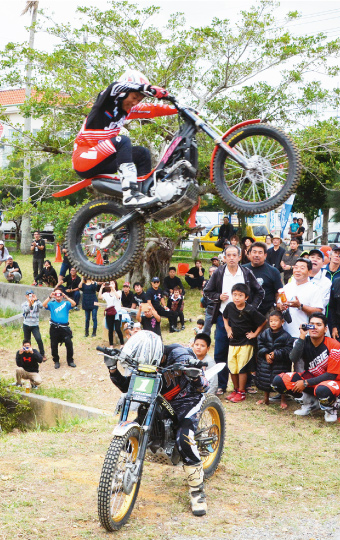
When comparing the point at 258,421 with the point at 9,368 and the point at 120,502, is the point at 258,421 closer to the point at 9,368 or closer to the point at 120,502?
the point at 120,502

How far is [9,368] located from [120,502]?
919 cm

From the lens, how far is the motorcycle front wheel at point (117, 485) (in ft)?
18.8

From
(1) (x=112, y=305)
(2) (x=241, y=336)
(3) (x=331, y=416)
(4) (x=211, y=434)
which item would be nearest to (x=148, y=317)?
(1) (x=112, y=305)

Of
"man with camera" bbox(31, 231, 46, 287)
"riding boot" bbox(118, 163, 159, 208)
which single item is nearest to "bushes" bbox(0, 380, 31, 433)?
"man with camera" bbox(31, 231, 46, 287)

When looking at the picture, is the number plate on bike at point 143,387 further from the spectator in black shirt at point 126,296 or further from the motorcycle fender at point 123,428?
the spectator in black shirt at point 126,296

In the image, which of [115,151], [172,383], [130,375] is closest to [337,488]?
[172,383]

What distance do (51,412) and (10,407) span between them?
1.13m

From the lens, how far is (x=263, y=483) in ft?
23.4

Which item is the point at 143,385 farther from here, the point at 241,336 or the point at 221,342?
the point at 221,342

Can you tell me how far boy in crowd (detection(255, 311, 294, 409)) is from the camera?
8805 mm

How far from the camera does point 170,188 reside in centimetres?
434

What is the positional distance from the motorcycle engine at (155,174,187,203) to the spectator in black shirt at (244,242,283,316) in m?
4.17

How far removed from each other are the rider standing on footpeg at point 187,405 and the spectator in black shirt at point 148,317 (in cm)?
555

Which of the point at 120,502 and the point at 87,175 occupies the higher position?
the point at 87,175
